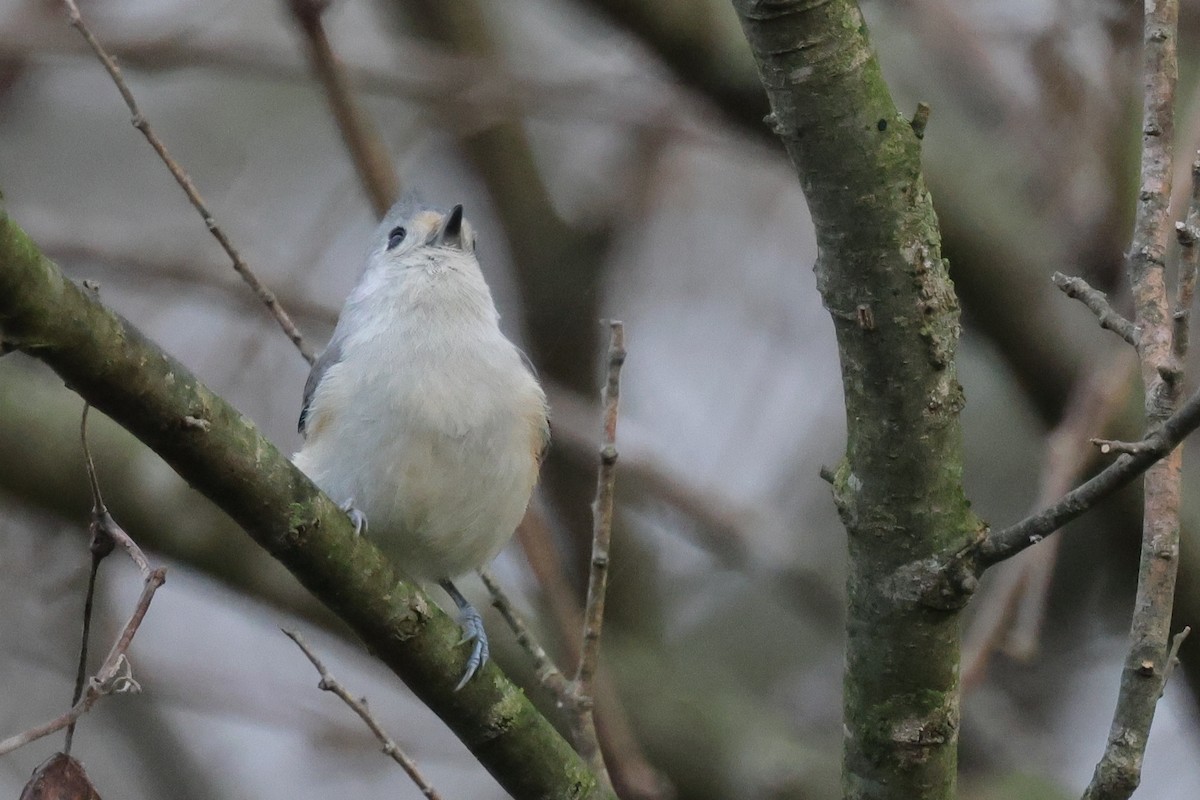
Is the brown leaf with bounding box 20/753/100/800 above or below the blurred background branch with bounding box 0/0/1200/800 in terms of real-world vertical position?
below

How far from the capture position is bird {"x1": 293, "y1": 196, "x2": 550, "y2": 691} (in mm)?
2832

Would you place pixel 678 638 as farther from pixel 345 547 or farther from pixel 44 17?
pixel 345 547

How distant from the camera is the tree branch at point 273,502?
4.86 ft

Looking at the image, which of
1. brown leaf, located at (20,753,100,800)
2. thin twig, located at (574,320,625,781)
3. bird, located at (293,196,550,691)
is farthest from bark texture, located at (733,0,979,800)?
brown leaf, located at (20,753,100,800)

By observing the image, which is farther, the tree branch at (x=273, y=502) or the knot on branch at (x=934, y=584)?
the knot on branch at (x=934, y=584)

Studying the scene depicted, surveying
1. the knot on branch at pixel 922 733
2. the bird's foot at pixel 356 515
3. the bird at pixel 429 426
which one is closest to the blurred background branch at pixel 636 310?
the bird at pixel 429 426

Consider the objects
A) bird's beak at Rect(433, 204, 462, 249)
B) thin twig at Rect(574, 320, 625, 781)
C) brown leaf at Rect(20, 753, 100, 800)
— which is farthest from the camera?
bird's beak at Rect(433, 204, 462, 249)

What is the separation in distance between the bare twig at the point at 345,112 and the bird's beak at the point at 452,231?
0.49 feet

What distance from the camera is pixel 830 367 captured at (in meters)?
5.70

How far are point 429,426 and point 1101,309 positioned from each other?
4.85ft

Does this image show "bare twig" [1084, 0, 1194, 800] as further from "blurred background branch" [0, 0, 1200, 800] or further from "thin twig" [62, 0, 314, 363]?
"thin twig" [62, 0, 314, 363]

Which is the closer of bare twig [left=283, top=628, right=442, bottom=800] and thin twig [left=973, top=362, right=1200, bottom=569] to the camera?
thin twig [left=973, top=362, right=1200, bottom=569]

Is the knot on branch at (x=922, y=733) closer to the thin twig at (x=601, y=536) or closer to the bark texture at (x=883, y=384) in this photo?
the bark texture at (x=883, y=384)

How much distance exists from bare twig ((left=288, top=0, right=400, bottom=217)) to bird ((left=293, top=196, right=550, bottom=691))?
0.24 m
